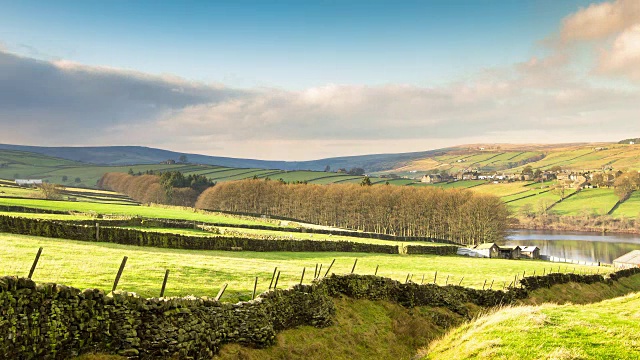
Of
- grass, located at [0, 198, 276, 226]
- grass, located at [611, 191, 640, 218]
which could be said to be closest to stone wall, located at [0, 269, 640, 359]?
grass, located at [0, 198, 276, 226]

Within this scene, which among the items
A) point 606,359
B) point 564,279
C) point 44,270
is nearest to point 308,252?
point 564,279

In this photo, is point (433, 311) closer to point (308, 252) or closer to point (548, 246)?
point (308, 252)

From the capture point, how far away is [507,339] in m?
18.5

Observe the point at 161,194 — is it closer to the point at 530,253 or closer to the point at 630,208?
the point at 530,253

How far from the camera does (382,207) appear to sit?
422ft

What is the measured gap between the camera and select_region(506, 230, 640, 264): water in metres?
114

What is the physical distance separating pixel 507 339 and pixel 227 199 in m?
135

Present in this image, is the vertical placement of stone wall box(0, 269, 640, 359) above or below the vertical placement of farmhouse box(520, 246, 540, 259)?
above

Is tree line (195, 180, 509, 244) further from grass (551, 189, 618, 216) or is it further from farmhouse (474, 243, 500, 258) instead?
grass (551, 189, 618, 216)

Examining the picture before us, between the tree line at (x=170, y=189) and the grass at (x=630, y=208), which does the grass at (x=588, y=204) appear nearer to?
the grass at (x=630, y=208)

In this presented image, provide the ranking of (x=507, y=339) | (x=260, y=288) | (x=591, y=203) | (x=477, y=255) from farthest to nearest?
(x=591, y=203), (x=477, y=255), (x=260, y=288), (x=507, y=339)

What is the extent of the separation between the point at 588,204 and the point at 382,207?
96.2m

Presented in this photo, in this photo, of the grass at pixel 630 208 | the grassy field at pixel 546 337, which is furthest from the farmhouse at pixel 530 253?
the grass at pixel 630 208

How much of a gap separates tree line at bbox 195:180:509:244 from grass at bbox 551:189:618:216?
7033 centimetres
